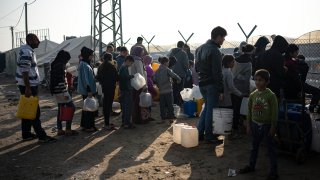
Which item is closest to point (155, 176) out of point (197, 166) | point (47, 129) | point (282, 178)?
point (197, 166)

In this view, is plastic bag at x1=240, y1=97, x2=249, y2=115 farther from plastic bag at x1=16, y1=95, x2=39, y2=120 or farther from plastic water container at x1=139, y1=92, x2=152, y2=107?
plastic bag at x1=16, y1=95, x2=39, y2=120

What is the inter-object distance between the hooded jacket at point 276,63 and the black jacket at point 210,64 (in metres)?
0.80

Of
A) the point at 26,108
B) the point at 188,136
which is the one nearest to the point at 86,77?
the point at 26,108

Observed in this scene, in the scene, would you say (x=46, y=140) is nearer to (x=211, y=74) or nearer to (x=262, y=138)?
(x=211, y=74)

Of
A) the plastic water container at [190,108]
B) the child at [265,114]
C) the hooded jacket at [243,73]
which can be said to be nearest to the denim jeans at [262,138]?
the child at [265,114]

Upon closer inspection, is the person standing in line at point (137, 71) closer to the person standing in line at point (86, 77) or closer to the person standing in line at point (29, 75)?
the person standing in line at point (86, 77)

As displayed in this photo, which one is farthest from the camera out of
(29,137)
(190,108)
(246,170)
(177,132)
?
(190,108)

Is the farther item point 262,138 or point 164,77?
point 164,77

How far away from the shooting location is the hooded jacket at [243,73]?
7426 millimetres

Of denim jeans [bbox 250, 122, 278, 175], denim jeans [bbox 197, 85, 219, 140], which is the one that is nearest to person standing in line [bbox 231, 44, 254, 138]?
denim jeans [bbox 197, 85, 219, 140]

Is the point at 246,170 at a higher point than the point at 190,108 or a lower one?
lower

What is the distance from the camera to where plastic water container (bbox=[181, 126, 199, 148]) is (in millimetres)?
6672

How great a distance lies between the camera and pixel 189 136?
263 inches

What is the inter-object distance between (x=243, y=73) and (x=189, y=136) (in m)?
1.90
